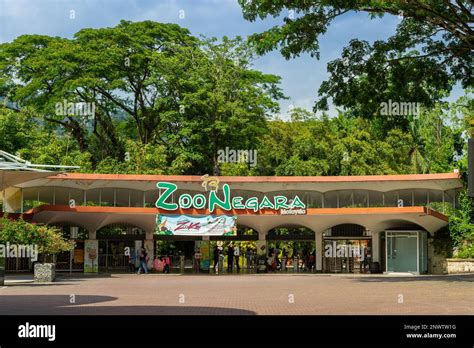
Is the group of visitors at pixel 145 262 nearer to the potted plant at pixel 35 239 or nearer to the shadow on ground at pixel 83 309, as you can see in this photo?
the potted plant at pixel 35 239

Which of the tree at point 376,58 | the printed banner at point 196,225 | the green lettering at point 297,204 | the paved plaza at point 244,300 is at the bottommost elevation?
the paved plaza at point 244,300

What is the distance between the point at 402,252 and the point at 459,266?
123 inches

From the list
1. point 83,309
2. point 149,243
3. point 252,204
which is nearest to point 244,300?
point 83,309

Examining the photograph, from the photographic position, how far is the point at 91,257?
132 feet

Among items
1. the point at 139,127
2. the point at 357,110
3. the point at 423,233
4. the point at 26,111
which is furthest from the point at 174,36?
the point at 357,110

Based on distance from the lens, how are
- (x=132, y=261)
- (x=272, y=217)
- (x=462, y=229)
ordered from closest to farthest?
(x=462, y=229) < (x=272, y=217) < (x=132, y=261)

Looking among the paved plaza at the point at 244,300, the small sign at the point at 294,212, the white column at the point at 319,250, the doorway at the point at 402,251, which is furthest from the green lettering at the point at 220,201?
the paved plaza at the point at 244,300

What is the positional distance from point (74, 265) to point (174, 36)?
896 inches

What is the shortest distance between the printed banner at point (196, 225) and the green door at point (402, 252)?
8541mm

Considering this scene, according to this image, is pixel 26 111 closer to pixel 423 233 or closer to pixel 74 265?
pixel 74 265

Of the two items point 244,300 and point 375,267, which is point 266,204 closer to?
point 375,267

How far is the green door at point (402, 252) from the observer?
40.7m

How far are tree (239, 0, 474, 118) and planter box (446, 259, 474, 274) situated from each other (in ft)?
45.8

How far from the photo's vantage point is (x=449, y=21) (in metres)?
24.4
